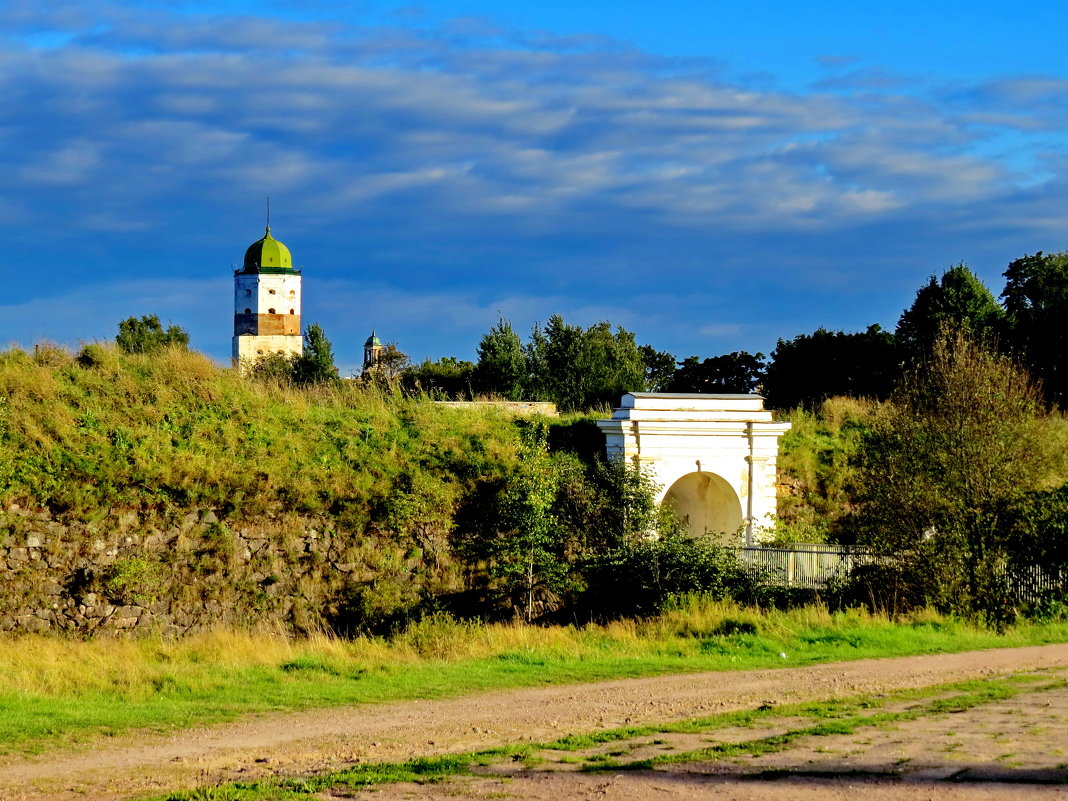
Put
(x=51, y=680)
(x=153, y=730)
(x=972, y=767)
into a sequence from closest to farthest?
(x=972, y=767)
(x=153, y=730)
(x=51, y=680)

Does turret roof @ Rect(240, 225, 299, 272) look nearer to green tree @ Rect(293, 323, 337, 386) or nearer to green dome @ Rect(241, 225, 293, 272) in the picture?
green dome @ Rect(241, 225, 293, 272)

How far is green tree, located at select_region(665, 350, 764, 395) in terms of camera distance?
63.2 m

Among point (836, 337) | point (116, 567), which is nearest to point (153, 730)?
point (116, 567)

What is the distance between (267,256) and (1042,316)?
72.9 m

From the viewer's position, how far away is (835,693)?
13.9 meters

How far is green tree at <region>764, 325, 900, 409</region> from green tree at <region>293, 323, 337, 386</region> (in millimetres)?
22290

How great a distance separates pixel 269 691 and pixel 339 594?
8582 mm

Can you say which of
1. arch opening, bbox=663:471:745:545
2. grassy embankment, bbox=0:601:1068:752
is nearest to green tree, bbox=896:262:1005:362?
arch opening, bbox=663:471:745:545

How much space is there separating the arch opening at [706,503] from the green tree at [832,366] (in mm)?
27806

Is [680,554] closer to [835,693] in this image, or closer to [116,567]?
[835,693]

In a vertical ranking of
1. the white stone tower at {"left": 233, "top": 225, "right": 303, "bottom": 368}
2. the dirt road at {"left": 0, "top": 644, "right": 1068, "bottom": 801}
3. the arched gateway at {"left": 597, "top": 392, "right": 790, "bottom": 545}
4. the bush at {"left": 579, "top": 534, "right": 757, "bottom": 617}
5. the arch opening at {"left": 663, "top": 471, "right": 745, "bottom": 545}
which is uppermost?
the white stone tower at {"left": 233, "top": 225, "right": 303, "bottom": 368}

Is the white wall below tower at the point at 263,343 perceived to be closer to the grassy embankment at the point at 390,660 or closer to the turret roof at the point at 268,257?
the turret roof at the point at 268,257

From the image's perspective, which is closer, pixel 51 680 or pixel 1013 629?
pixel 51 680

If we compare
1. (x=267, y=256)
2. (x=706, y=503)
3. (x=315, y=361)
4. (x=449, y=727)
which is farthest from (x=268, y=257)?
(x=449, y=727)
